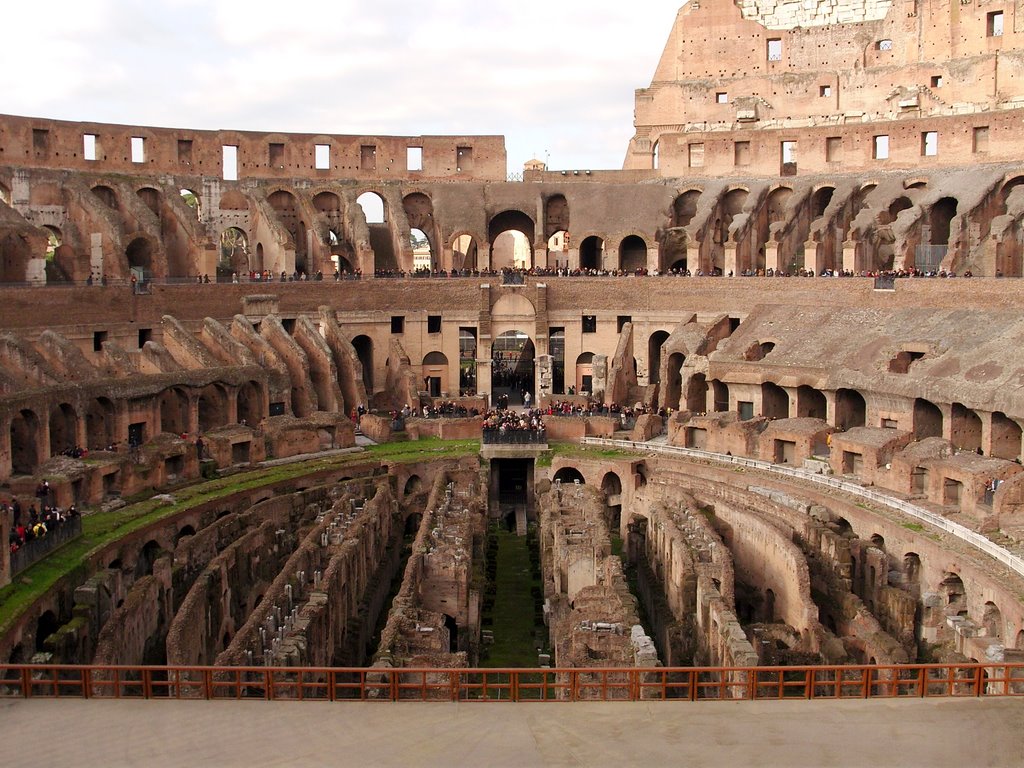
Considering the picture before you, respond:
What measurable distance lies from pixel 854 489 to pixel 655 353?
56.5 feet

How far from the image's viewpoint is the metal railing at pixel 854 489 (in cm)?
2414

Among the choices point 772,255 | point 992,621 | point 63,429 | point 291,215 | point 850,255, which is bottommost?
point 992,621

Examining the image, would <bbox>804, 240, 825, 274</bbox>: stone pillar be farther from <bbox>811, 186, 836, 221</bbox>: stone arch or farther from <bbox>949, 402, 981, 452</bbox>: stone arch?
<bbox>949, 402, 981, 452</bbox>: stone arch

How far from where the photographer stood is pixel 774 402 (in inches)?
1484

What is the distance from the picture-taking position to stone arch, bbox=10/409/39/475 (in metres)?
29.6

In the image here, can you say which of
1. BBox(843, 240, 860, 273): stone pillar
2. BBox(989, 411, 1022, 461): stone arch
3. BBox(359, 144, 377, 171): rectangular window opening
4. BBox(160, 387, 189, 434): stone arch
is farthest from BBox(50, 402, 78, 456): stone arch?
BBox(843, 240, 860, 273): stone pillar

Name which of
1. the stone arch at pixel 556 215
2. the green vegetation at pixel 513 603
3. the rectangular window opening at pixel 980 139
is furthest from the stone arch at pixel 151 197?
the rectangular window opening at pixel 980 139

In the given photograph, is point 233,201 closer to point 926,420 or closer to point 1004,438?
point 926,420

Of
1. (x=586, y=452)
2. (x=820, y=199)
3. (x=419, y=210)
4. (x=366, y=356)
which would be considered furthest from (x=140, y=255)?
(x=820, y=199)

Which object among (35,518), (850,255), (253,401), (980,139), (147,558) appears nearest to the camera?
(35,518)

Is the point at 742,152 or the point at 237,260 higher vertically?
the point at 742,152

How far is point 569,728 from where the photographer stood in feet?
43.4

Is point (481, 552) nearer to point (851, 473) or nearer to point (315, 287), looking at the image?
point (851, 473)

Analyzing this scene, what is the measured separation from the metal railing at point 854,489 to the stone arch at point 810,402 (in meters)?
3.39
